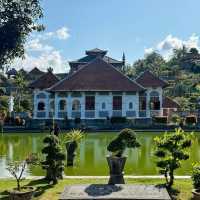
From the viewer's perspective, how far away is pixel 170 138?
37.3ft

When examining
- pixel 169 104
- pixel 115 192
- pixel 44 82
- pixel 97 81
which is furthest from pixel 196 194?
pixel 169 104

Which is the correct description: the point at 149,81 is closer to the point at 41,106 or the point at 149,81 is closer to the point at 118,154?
the point at 41,106

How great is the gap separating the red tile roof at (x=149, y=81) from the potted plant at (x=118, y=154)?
2840 centimetres

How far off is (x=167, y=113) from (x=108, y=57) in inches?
539

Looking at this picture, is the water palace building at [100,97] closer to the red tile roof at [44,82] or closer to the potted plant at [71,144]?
the red tile roof at [44,82]

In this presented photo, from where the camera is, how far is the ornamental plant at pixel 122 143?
11.9 m

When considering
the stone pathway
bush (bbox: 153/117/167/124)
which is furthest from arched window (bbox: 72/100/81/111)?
the stone pathway

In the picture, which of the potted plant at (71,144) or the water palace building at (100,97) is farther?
the water palace building at (100,97)

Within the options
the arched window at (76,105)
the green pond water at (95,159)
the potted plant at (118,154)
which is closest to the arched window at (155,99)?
the arched window at (76,105)

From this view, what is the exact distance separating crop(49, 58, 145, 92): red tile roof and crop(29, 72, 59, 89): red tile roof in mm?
2430

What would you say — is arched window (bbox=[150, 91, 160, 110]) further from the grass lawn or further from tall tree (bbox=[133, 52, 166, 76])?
tall tree (bbox=[133, 52, 166, 76])

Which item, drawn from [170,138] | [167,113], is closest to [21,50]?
[170,138]

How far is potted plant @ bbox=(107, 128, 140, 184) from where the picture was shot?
11.5 metres

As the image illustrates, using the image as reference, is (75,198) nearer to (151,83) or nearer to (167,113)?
(151,83)
